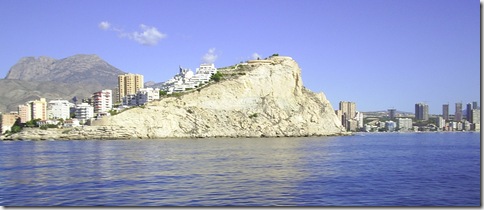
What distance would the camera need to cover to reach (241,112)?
317 ft

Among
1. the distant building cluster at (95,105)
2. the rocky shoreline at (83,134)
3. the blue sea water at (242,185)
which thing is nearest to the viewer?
the blue sea water at (242,185)

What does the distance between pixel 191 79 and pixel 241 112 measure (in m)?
30.5

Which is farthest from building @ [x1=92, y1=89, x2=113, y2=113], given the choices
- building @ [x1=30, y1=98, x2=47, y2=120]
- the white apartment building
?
building @ [x1=30, y1=98, x2=47, y2=120]

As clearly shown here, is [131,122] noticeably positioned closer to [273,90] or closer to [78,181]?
[273,90]

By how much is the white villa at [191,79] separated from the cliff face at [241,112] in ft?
51.7

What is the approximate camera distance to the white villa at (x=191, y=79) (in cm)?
11731

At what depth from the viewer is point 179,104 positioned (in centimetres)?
9431

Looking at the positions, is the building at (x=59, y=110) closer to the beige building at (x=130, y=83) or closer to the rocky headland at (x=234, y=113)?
the rocky headland at (x=234, y=113)

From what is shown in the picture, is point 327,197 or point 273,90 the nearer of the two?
point 327,197

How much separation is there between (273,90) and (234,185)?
7977 cm

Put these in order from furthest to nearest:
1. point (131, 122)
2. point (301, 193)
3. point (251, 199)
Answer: point (131, 122), point (301, 193), point (251, 199)

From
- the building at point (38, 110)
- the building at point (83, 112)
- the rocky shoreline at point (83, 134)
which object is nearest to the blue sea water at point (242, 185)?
the rocky shoreline at point (83, 134)

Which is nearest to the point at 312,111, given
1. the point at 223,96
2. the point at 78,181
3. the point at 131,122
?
the point at 223,96

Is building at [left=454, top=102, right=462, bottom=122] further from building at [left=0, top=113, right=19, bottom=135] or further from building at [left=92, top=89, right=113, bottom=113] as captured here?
building at [left=0, top=113, right=19, bottom=135]
